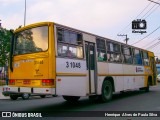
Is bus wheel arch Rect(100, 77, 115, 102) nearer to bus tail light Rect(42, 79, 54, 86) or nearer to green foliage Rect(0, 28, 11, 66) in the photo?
bus tail light Rect(42, 79, 54, 86)

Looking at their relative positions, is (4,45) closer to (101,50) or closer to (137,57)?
(137,57)

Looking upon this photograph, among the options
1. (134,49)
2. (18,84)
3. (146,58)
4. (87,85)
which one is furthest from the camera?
(146,58)

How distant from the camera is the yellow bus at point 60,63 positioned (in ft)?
35.8

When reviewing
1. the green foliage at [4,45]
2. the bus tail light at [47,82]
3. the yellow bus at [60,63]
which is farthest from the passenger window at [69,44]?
the green foliage at [4,45]

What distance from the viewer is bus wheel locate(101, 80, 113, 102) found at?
14.3m

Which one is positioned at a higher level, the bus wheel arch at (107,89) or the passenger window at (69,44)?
the passenger window at (69,44)

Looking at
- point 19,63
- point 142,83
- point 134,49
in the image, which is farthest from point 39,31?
point 142,83

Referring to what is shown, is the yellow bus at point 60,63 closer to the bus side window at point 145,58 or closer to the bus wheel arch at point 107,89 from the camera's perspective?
the bus wheel arch at point 107,89

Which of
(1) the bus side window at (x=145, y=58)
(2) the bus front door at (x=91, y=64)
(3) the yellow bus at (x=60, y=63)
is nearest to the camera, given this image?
(3) the yellow bus at (x=60, y=63)

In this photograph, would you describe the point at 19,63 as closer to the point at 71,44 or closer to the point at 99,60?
the point at 71,44

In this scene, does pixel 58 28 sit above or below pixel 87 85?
above

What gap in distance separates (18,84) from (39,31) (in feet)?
7.59

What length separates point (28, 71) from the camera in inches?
452

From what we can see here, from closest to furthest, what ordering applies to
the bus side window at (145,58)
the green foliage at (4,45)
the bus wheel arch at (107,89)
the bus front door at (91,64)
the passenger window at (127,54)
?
the bus front door at (91,64) < the bus wheel arch at (107,89) < the passenger window at (127,54) < the bus side window at (145,58) < the green foliage at (4,45)
